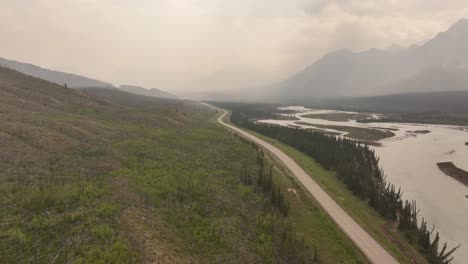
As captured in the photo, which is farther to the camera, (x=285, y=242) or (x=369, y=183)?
(x=369, y=183)

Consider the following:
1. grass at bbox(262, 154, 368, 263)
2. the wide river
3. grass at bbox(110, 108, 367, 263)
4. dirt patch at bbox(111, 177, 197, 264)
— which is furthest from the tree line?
the wide river

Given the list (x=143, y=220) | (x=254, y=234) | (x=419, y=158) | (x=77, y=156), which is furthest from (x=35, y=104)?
(x=419, y=158)

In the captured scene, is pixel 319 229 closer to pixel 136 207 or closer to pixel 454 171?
pixel 136 207

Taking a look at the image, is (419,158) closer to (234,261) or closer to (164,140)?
(164,140)

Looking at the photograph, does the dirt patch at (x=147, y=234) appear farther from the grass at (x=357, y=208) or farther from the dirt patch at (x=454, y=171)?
the dirt patch at (x=454, y=171)

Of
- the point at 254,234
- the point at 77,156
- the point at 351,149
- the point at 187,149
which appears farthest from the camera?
the point at 351,149

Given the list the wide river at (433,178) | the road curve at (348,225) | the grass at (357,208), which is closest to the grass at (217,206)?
the road curve at (348,225)

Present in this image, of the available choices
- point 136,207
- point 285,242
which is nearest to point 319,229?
point 285,242
